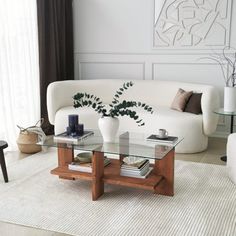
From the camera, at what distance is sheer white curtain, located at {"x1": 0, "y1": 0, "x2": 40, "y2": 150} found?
165 inches

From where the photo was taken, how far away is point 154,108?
14.6ft

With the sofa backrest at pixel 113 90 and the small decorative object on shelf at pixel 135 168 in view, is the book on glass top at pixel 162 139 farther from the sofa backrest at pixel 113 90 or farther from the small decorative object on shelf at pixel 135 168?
the sofa backrest at pixel 113 90

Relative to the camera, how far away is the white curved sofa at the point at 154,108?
398 centimetres

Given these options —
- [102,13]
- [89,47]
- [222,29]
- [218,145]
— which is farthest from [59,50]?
[218,145]

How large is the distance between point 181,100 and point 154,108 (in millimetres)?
365

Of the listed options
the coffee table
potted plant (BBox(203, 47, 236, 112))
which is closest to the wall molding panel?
potted plant (BBox(203, 47, 236, 112))

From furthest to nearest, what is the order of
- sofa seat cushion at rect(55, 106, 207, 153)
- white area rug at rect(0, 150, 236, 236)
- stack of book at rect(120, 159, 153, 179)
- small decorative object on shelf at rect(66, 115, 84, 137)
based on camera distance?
sofa seat cushion at rect(55, 106, 207, 153), small decorative object on shelf at rect(66, 115, 84, 137), stack of book at rect(120, 159, 153, 179), white area rug at rect(0, 150, 236, 236)

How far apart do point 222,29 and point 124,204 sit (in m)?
2.93

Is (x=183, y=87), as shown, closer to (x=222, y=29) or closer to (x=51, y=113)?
(x=222, y=29)

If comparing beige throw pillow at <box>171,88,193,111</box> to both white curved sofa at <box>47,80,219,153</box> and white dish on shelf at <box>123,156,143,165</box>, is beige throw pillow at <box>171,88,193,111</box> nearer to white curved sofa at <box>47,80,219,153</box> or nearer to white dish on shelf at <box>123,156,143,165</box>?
white curved sofa at <box>47,80,219,153</box>

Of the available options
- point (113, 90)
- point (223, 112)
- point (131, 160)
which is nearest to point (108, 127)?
point (131, 160)

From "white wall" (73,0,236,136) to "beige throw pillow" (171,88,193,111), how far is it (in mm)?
609

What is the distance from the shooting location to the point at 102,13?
523 cm

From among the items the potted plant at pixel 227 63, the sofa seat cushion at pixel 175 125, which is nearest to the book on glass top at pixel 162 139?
the sofa seat cushion at pixel 175 125
